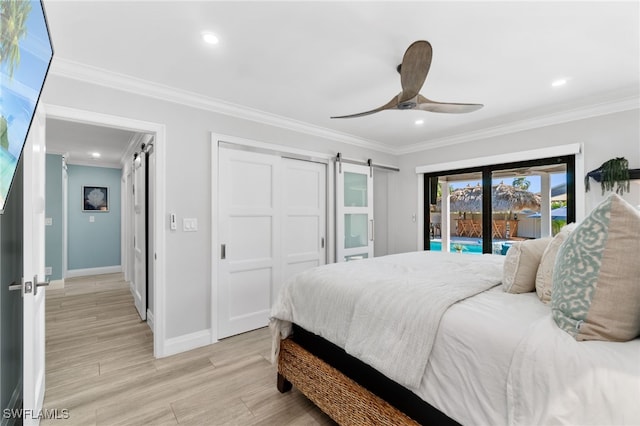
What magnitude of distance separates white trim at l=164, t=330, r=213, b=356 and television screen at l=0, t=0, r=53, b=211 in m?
2.07

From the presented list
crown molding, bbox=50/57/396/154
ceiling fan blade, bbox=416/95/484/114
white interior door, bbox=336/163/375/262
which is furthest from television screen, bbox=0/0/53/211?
white interior door, bbox=336/163/375/262

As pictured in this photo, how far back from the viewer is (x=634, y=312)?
0.92 m

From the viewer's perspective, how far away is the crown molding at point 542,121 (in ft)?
9.37

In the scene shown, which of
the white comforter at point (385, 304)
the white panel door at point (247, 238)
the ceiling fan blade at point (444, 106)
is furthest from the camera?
the white panel door at point (247, 238)

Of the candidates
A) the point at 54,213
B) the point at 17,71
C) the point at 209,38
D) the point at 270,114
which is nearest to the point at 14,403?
the point at 17,71

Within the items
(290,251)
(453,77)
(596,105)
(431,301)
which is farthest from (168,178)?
(596,105)

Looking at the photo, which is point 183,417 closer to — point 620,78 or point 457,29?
point 457,29

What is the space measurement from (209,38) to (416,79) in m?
1.42

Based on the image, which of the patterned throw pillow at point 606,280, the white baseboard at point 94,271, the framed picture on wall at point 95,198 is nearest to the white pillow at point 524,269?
the patterned throw pillow at point 606,280

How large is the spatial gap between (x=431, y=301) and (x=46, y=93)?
3071 millimetres

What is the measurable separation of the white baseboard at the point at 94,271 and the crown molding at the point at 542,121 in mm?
6656

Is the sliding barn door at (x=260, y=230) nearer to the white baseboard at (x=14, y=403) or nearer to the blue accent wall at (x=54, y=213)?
the white baseboard at (x=14, y=403)

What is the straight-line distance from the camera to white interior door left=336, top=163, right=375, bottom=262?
4.09 meters

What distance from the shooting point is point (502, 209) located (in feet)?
12.9
